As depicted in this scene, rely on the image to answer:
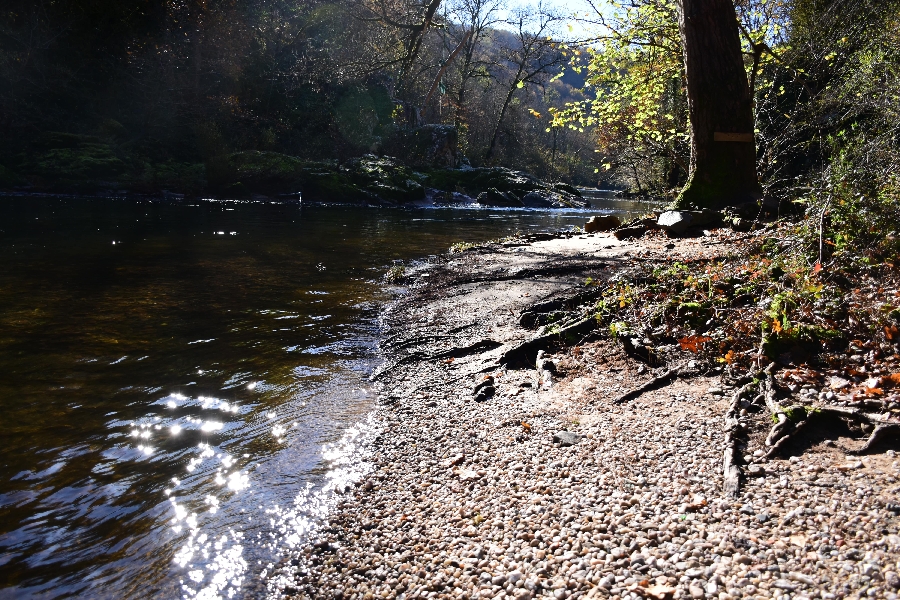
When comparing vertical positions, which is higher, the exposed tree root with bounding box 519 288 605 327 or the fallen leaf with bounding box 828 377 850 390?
the fallen leaf with bounding box 828 377 850 390

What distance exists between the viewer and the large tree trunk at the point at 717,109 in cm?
972

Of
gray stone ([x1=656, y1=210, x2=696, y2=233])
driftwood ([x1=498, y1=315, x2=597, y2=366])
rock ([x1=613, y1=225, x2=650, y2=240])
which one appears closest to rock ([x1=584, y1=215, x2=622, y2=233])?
rock ([x1=613, y1=225, x2=650, y2=240])

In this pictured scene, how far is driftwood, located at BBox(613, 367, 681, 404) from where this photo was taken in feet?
14.0

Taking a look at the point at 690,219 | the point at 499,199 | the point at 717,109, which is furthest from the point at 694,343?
the point at 499,199

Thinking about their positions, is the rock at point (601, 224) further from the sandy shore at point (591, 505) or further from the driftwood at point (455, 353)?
the sandy shore at point (591, 505)

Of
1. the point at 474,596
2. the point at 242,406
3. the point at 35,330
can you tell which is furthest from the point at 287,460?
the point at 35,330

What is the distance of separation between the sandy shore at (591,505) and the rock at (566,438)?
0.01m

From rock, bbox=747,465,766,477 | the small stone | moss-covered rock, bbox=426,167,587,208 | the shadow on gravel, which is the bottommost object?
rock, bbox=747,465,766,477

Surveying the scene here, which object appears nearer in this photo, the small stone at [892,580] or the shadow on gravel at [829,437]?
the small stone at [892,580]

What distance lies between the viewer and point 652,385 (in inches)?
171

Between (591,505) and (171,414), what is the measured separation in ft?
11.7

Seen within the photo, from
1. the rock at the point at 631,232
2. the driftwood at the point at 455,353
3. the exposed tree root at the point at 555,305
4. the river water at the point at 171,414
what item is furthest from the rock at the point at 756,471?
the rock at the point at 631,232

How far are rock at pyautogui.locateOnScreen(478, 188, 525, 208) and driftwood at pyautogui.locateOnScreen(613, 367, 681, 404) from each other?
28043mm

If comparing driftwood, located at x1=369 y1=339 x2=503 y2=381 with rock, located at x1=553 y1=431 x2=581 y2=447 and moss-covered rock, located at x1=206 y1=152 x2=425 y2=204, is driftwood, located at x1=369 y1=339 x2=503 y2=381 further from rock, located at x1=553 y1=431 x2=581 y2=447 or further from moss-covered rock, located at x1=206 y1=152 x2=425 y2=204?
moss-covered rock, located at x1=206 y1=152 x2=425 y2=204
